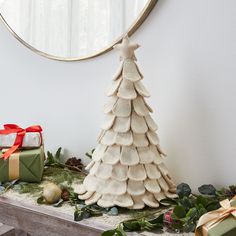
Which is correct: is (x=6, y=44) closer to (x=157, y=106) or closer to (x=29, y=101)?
(x=29, y=101)

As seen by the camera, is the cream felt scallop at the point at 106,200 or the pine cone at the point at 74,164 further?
the pine cone at the point at 74,164

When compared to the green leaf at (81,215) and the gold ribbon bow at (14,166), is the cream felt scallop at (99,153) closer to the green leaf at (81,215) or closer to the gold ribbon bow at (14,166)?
the green leaf at (81,215)

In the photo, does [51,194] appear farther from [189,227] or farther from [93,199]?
[189,227]

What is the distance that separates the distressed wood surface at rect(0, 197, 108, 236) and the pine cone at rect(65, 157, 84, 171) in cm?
21

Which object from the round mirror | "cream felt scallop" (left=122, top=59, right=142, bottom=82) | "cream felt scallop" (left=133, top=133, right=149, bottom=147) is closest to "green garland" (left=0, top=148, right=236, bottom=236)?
"cream felt scallop" (left=133, top=133, right=149, bottom=147)

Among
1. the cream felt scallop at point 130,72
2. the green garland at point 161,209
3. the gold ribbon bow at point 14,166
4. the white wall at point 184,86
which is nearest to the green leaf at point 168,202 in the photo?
the green garland at point 161,209

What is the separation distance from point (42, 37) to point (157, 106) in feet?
1.27

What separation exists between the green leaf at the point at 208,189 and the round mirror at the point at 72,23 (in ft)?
1.21

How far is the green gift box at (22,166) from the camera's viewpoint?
76cm

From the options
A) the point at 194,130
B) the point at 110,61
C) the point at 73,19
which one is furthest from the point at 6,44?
the point at 194,130

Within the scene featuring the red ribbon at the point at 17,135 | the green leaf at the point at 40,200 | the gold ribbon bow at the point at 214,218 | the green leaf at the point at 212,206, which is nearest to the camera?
the gold ribbon bow at the point at 214,218

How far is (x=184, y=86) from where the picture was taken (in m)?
0.71

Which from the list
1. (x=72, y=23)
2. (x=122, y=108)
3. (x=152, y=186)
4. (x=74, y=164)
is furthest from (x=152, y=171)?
(x=72, y=23)

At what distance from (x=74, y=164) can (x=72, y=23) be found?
1.20 feet
